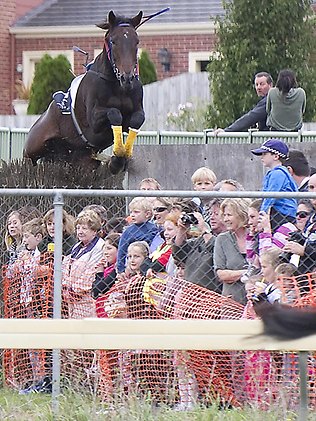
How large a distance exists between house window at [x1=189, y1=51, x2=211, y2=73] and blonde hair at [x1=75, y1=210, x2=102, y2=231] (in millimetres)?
21269

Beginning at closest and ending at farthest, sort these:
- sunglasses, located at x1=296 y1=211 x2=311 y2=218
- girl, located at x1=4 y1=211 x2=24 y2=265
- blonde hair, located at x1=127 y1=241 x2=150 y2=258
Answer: sunglasses, located at x1=296 y1=211 x2=311 y2=218, blonde hair, located at x1=127 y1=241 x2=150 y2=258, girl, located at x1=4 y1=211 x2=24 y2=265

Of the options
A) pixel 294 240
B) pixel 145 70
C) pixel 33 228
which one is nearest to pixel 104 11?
pixel 145 70

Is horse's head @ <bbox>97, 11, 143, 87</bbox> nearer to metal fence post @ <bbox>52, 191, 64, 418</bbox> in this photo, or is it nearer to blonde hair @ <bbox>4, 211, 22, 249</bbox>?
blonde hair @ <bbox>4, 211, 22, 249</bbox>

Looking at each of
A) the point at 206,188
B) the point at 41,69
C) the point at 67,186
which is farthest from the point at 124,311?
the point at 41,69

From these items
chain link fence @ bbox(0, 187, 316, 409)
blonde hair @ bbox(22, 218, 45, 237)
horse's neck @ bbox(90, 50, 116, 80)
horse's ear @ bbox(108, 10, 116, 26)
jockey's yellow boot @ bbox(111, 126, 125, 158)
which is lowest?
chain link fence @ bbox(0, 187, 316, 409)

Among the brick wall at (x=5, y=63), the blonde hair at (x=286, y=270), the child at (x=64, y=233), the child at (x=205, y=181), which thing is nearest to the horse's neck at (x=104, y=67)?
the child at (x=205, y=181)

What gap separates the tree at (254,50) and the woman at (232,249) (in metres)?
12.0

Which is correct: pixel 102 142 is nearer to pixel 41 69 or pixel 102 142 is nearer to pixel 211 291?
pixel 211 291

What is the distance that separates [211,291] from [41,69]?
20.7m

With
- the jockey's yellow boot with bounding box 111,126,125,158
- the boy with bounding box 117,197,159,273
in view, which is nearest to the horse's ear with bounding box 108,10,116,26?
the jockey's yellow boot with bounding box 111,126,125,158

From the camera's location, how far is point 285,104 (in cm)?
1344

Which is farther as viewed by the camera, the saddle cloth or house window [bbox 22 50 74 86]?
house window [bbox 22 50 74 86]

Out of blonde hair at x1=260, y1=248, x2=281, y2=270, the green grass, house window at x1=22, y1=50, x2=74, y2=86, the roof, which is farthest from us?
house window at x1=22, y1=50, x2=74, y2=86

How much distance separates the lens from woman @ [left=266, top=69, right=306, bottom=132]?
13234 mm
